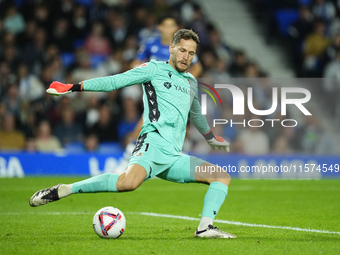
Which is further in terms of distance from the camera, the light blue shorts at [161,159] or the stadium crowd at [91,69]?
the stadium crowd at [91,69]

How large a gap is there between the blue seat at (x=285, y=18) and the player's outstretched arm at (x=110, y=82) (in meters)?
12.3

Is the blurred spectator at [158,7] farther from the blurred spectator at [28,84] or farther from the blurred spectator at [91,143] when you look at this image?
the blurred spectator at [91,143]

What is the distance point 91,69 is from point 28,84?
1774 mm

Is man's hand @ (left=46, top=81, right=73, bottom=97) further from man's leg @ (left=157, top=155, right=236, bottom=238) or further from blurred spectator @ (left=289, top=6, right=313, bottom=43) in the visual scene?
blurred spectator @ (left=289, top=6, right=313, bottom=43)

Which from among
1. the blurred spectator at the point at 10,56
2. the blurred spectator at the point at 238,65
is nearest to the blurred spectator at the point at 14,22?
the blurred spectator at the point at 10,56

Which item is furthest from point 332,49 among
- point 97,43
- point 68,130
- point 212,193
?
point 212,193

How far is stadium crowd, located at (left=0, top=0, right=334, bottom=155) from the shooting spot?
13.1 metres

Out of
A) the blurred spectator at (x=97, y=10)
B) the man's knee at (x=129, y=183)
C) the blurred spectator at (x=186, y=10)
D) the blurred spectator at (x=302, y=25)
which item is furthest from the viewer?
the blurred spectator at (x=186, y=10)

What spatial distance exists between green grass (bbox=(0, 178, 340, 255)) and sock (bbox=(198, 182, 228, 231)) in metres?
0.20

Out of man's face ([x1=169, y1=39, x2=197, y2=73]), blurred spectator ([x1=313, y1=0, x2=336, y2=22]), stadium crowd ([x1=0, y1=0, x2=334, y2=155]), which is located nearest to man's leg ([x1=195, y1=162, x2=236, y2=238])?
man's face ([x1=169, y1=39, x2=197, y2=73])

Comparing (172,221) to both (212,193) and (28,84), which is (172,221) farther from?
(28,84)

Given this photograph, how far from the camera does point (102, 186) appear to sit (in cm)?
507

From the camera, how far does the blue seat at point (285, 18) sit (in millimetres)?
16797

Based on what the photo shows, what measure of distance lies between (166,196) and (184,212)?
Answer: 215 cm
